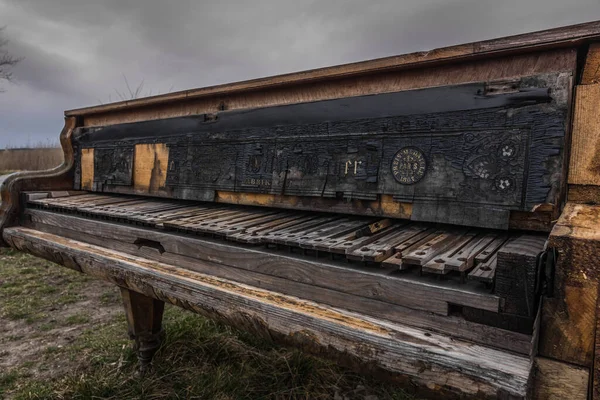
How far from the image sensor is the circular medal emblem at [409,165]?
1.20m

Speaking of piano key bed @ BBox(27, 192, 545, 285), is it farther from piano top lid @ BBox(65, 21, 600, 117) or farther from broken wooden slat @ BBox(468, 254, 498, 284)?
piano top lid @ BBox(65, 21, 600, 117)

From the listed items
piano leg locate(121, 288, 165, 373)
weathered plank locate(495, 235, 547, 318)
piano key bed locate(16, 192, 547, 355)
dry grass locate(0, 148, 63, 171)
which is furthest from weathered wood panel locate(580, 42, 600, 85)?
dry grass locate(0, 148, 63, 171)

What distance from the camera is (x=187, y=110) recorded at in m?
2.08

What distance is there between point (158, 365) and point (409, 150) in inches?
84.5

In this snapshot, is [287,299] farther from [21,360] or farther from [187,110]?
[21,360]

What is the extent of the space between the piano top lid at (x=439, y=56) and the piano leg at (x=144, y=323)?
51.5 inches

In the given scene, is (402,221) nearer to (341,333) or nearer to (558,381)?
(341,333)

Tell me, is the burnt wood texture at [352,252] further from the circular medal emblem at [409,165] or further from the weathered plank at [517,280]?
the circular medal emblem at [409,165]

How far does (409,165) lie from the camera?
1.23m

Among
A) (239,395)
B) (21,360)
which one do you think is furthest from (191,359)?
(21,360)

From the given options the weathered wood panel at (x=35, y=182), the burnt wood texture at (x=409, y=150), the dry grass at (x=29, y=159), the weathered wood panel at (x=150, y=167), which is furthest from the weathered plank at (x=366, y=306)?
the dry grass at (x=29, y=159)

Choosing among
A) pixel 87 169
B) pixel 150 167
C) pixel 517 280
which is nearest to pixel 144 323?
pixel 150 167

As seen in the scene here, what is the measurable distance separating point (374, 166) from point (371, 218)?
9.1 inches

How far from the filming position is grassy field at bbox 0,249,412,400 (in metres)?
2.17
